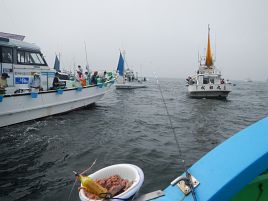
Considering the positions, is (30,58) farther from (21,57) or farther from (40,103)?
(40,103)

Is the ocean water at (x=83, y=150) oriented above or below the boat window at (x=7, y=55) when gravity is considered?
below

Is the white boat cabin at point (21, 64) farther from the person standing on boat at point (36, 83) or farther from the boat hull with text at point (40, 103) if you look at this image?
the boat hull with text at point (40, 103)

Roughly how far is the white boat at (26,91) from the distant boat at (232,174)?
418 inches

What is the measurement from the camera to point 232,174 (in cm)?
169

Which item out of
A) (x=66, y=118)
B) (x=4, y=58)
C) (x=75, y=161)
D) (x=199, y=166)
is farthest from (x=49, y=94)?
(x=199, y=166)

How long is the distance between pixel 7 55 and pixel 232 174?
13.6m

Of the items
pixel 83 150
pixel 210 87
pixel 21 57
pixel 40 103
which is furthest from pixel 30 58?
pixel 210 87

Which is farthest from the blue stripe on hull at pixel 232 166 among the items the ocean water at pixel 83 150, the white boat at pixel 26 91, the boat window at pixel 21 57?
the boat window at pixel 21 57

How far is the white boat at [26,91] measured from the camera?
11055mm

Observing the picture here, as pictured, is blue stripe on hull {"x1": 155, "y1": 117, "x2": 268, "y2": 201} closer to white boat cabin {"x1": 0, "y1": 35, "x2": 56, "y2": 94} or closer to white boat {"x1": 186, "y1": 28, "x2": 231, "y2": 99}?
white boat cabin {"x1": 0, "y1": 35, "x2": 56, "y2": 94}

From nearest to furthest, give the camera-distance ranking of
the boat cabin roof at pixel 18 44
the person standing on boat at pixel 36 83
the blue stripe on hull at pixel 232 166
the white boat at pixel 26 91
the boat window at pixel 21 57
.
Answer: the blue stripe on hull at pixel 232 166
the white boat at pixel 26 91
the boat cabin roof at pixel 18 44
the person standing on boat at pixel 36 83
the boat window at pixel 21 57

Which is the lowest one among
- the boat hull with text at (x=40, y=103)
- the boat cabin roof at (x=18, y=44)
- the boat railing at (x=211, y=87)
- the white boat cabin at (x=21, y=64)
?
the boat hull with text at (x=40, y=103)

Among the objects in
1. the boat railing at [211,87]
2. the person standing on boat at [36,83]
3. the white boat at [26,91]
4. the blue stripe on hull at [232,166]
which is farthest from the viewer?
the boat railing at [211,87]

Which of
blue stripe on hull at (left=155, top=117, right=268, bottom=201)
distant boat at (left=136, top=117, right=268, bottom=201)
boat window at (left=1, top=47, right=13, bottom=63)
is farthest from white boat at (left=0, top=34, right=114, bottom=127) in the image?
blue stripe on hull at (left=155, top=117, right=268, bottom=201)
